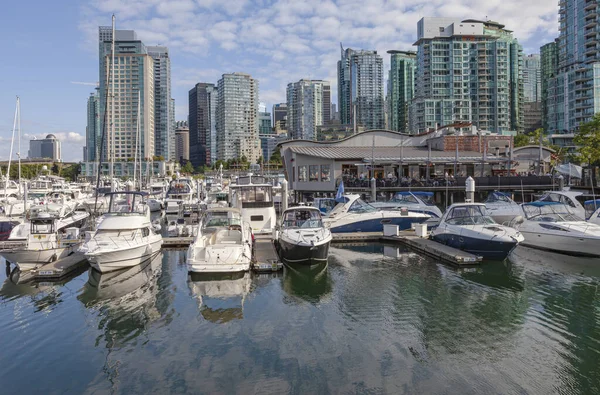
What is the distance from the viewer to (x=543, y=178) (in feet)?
147

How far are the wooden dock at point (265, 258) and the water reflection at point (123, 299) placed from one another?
4.47 metres

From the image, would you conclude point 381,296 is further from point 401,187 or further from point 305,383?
point 401,187

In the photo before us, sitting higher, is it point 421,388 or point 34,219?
point 34,219

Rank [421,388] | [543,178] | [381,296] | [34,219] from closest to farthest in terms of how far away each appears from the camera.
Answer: [421,388] → [381,296] → [34,219] → [543,178]

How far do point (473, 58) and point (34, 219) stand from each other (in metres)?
123

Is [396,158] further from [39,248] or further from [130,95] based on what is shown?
[130,95]

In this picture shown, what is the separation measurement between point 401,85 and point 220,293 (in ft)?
534

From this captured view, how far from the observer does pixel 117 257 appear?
20688mm

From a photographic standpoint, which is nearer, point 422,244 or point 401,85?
point 422,244

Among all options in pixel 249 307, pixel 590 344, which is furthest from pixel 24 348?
pixel 590 344

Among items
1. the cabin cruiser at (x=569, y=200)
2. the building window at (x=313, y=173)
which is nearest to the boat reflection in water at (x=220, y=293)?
the cabin cruiser at (x=569, y=200)

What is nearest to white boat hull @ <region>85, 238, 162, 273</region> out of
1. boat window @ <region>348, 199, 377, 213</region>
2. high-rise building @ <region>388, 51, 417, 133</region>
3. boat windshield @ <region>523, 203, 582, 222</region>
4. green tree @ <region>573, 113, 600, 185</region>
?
boat window @ <region>348, 199, 377, 213</region>

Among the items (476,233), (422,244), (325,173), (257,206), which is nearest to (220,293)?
(257,206)

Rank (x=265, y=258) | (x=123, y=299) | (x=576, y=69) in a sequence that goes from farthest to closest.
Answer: (x=576, y=69) → (x=265, y=258) → (x=123, y=299)
